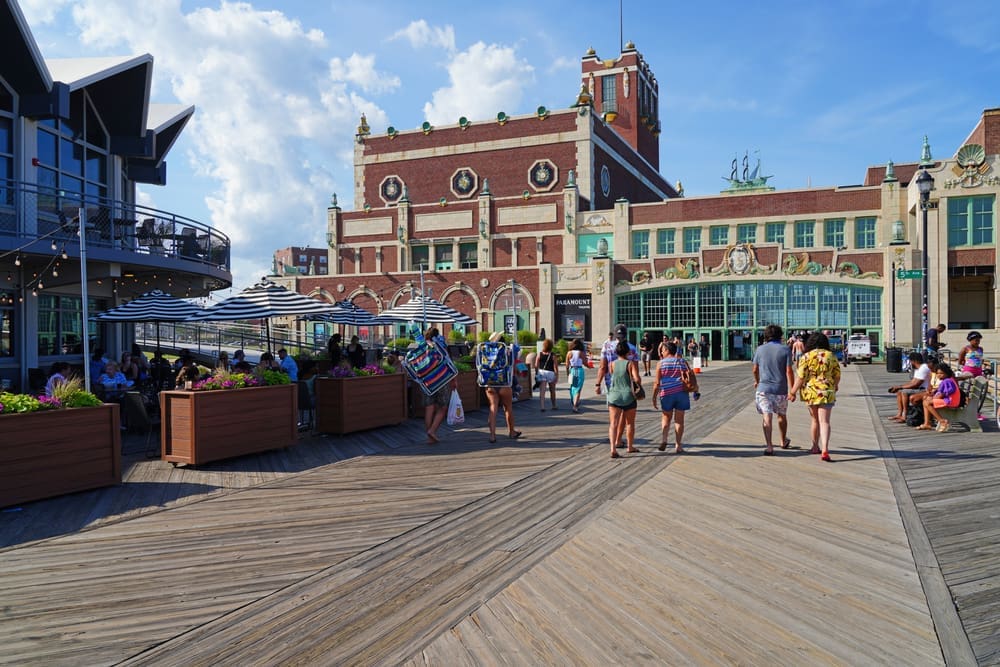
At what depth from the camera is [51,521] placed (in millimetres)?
6637

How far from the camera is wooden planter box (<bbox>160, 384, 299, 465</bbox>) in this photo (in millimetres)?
8828

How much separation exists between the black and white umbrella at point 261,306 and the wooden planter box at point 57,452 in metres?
5.53

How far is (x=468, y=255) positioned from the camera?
50.4 m

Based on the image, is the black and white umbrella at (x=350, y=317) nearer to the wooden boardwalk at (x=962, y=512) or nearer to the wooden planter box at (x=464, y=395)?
the wooden planter box at (x=464, y=395)

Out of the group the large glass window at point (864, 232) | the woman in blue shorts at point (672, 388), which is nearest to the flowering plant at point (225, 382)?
the woman in blue shorts at point (672, 388)

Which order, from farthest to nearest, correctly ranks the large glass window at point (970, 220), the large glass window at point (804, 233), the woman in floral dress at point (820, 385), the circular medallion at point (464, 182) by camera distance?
the circular medallion at point (464, 182)
the large glass window at point (804, 233)
the large glass window at point (970, 220)
the woman in floral dress at point (820, 385)

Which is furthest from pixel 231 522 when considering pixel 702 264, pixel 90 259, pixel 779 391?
pixel 702 264

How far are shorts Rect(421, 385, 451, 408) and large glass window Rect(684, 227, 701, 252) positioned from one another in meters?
34.8

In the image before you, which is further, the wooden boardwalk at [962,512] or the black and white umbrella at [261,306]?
the black and white umbrella at [261,306]

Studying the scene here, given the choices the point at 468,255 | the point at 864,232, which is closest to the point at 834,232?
the point at 864,232

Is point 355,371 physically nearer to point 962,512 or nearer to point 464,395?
point 464,395

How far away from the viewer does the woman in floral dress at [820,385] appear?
30.1 feet

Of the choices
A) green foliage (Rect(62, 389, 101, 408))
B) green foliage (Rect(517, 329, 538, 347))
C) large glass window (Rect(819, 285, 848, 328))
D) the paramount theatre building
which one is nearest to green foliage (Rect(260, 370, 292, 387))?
green foliage (Rect(62, 389, 101, 408))

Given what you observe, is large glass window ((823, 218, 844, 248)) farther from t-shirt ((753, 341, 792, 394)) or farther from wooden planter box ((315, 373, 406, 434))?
wooden planter box ((315, 373, 406, 434))
